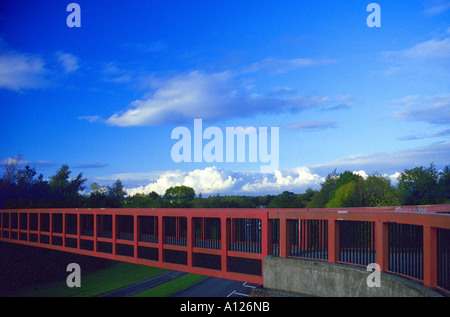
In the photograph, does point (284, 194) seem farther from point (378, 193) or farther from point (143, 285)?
point (143, 285)

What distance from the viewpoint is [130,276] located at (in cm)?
4066

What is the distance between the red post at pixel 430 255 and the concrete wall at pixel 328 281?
31 cm

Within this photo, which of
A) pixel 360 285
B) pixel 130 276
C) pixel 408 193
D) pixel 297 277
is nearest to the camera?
pixel 360 285

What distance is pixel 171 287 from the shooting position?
36.0m

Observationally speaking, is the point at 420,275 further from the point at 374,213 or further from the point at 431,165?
the point at 431,165

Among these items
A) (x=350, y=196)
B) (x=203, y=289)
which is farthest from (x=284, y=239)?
(x=350, y=196)

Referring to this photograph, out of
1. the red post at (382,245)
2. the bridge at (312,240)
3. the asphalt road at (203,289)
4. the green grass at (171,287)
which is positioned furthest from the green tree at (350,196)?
the red post at (382,245)

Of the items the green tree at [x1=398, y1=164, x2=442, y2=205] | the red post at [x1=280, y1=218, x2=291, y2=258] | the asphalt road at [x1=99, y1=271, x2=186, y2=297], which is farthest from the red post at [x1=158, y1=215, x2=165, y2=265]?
the green tree at [x1=398, y1=164, x2=442, y2=205]

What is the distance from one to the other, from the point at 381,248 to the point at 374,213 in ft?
3.12

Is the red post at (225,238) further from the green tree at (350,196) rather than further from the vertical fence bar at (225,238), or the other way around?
the green tree at (350,196)

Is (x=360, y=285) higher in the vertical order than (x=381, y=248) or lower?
lower

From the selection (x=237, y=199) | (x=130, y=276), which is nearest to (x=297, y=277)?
(x=130, y=276)

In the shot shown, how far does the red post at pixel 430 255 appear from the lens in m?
8.37

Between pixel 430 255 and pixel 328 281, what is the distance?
3140 millimetres
